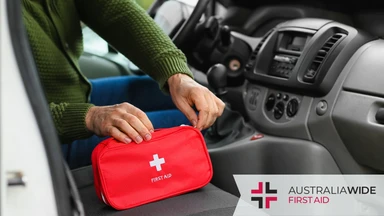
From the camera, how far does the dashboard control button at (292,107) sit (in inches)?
57.4

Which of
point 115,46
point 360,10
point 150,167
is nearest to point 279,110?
point 360,10

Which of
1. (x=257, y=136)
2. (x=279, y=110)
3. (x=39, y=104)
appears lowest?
(x=257, y=136)

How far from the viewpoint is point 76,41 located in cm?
143

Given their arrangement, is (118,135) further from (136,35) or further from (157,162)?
(136,35)

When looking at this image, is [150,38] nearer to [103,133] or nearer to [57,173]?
[103,133]

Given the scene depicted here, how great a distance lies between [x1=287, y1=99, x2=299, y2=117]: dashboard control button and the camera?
146 cm

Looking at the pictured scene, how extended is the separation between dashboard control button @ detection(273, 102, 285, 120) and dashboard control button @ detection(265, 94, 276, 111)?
0.02 meters

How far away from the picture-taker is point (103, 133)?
42.0 inches

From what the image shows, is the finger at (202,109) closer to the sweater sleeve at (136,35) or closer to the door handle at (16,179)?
the sweater sleeve at (136,35)

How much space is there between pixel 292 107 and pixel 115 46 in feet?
1.65

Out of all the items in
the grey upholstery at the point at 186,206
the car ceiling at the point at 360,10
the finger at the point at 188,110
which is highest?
the car ceiling at the point at 360,10

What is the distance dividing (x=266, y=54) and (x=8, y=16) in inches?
41.2

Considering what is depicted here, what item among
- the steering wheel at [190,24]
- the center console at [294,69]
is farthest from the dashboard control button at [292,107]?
the steering wheel at [190,24]

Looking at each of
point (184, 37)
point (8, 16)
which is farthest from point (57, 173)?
point (184, 37)
